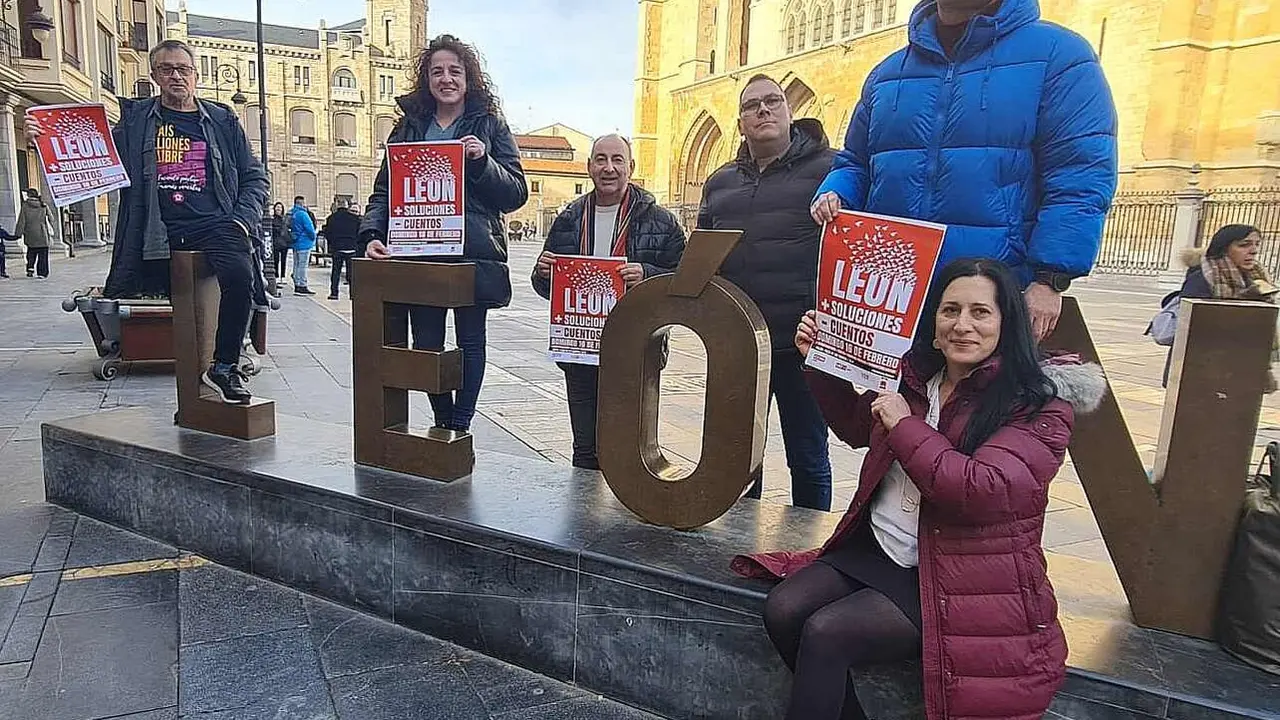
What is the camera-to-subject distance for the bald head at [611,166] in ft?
11.4

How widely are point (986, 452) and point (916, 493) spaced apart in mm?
280

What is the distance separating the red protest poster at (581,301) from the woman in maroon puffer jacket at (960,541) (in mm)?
1560

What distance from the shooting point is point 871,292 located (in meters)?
2.34

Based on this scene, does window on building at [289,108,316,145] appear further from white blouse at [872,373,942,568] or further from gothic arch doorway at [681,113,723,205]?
white blouse at [872,373,942,568]

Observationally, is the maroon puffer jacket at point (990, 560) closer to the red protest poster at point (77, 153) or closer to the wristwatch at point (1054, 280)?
the wristwatch at point (1054, 280)

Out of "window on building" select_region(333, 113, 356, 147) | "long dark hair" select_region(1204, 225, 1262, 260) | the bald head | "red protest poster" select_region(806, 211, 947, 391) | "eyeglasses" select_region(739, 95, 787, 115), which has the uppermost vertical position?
"window on building" select_region(333, 113, 356, 147)

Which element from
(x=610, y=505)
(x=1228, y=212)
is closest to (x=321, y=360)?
(x=610, y=505)

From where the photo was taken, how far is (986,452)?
189 centimetres

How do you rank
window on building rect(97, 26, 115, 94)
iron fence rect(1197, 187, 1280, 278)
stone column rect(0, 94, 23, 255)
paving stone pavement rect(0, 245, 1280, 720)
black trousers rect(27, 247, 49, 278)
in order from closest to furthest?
1. paving stone pavement rect(0, 245, 1280, 720)
2. black trousers rect(27, 247, 49, 278)
3. iron fence rect(1197, 187, 1280, 278)
4. stone column rect(0, 94, 23, 255)
5. window on building rect(97, 26, 115, 94)

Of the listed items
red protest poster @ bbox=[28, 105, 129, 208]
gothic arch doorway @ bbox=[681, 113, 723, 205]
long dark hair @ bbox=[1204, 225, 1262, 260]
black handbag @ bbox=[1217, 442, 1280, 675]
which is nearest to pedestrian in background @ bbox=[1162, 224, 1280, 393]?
long dark hair @ bbox=[1204, 225, 1262, 260]

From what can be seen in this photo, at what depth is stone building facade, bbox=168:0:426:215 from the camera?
233ft

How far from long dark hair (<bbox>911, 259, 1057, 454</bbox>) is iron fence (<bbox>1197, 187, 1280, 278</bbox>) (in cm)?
2332

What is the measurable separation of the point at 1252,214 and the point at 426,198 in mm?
26352

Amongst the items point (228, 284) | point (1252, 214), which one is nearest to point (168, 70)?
point (228, 284)
